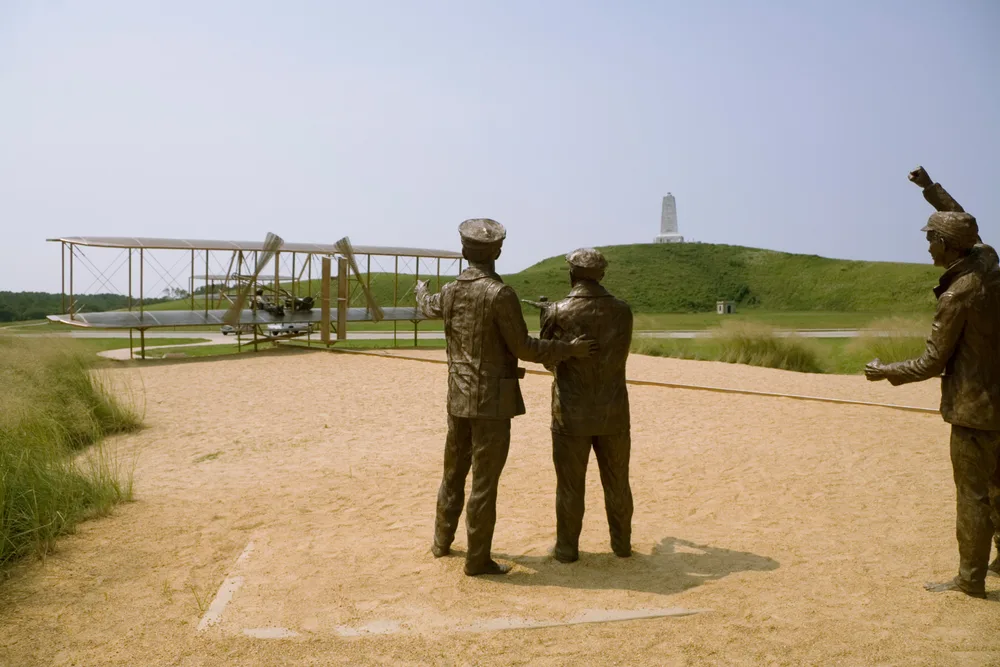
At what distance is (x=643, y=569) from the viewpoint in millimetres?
5277

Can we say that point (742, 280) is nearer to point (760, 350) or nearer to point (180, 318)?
point (760, 350)

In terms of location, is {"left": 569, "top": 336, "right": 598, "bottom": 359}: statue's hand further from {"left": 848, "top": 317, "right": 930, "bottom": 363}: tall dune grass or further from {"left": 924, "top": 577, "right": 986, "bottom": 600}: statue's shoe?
{"left": 848, "top": 317, "right": 930, "bottom": 363}: tall dune grass

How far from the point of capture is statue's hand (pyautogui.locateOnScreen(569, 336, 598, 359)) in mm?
4980

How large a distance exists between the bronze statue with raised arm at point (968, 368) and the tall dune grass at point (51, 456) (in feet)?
19.0

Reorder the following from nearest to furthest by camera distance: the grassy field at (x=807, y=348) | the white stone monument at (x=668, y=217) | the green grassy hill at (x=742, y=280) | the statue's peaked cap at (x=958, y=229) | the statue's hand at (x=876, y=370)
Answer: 1. the statue's peaked cap at (x=958, y=229)
2. the statue's hand at (x=876, y=370)
3. the grassy field at (x=807, y=348)
4. the green grassy hill at (x=742, y=280)
5. the white stone monument at (x=668, y=217)

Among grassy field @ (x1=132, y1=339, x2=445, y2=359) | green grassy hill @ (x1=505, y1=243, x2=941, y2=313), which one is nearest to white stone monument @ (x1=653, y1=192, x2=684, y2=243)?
green grassy hill @ (x1=505, y1=243, x2=941, y2=313)

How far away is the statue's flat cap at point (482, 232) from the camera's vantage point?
5.11 meters

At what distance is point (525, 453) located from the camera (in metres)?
9.12

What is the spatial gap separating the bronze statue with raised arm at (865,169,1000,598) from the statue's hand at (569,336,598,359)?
1.82 m

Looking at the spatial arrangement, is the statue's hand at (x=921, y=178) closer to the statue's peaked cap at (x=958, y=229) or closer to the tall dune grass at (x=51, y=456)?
the statue's peaked cap at (x=958, y=229)

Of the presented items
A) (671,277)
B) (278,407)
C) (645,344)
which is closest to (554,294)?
(671,277)

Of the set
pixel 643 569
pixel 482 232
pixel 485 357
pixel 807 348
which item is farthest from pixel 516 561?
pixel 807 348

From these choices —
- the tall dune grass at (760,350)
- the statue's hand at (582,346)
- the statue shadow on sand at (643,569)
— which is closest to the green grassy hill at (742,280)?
the tall dune grass at (760,350)

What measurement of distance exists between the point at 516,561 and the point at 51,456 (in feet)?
12.8
